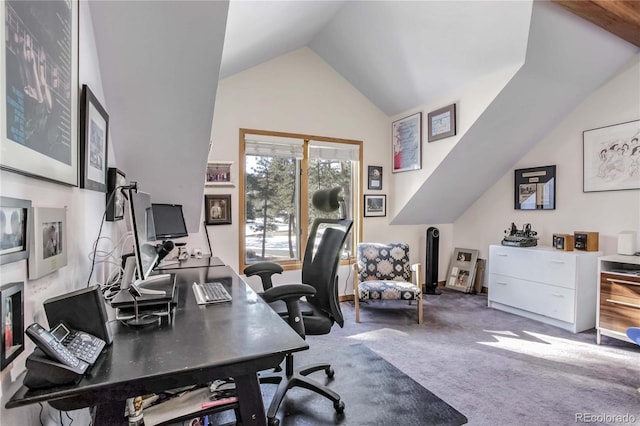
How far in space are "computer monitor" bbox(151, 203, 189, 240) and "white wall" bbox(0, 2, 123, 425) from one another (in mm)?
591

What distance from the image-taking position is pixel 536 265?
134 inches

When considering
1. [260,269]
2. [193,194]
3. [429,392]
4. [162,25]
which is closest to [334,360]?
[429,392]

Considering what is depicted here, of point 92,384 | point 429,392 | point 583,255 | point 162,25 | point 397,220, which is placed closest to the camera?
point 92,384

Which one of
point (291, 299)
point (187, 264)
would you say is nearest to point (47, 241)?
point (291, 299)

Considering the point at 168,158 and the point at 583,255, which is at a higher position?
the point at 168,158

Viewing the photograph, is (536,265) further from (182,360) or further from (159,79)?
(159,79)

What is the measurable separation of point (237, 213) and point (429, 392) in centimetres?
256

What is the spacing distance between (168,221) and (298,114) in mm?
2097

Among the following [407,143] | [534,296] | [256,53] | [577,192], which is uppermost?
[256,53]

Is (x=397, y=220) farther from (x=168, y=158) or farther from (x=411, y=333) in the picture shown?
(x=168, y=158)

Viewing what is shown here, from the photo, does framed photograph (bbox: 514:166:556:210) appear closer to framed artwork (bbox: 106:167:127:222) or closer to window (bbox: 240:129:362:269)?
window (bbox: 240:129:362:269)

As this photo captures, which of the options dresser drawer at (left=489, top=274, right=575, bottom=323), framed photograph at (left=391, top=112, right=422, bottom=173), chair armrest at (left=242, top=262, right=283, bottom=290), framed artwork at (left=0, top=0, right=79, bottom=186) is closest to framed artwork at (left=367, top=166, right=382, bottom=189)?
framed photograph at (left=391, top=112, right=422, bottom=173)

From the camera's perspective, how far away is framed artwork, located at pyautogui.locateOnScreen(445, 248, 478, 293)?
176 inches

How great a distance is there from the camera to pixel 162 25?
5.04ft
